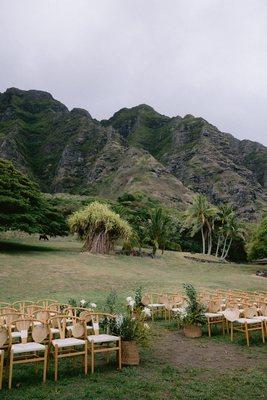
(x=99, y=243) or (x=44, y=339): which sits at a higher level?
(x=99, y=243)

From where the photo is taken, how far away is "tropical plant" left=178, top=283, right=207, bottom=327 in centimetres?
1112

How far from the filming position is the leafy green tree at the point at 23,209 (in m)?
34.4

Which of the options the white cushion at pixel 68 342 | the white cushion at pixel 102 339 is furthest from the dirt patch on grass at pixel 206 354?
the white cushion at pixel 68 342

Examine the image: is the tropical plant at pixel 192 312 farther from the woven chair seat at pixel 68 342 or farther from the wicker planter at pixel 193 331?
the woven chair seat at pixel 68 342

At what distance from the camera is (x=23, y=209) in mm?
36469

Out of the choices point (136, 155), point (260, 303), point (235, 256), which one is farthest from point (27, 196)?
point (136, 155)

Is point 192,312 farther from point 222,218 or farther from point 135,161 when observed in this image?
point 135,161

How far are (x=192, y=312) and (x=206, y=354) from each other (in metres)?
1.96

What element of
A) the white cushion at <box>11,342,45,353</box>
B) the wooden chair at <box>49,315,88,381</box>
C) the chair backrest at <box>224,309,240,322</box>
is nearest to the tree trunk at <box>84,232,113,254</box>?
the chair backrest at <box>224,309,240,322</box>

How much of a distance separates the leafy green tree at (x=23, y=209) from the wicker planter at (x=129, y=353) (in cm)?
2630

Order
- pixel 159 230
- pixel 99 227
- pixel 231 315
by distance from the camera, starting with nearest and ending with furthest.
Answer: pixel 231 315, pixel 99 227, pixel 159 230

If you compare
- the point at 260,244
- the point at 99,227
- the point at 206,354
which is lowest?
the point at 206,354

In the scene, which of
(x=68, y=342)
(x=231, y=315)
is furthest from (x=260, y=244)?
→ (x=68, y=342)

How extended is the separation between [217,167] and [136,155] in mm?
36060
